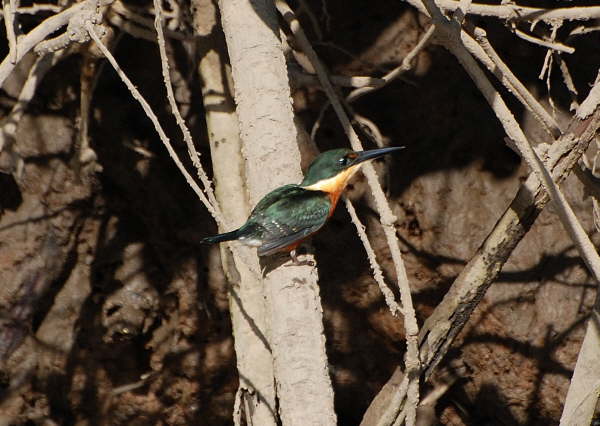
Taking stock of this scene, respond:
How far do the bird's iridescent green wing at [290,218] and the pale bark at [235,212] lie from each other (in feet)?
0.93

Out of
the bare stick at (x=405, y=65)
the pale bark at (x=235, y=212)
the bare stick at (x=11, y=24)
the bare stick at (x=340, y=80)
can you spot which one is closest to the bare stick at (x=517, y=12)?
the bare stick at (x=405, y=65)

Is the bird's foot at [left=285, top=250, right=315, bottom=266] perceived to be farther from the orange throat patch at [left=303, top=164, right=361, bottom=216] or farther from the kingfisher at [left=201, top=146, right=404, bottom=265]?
the orange throat patch at [left=303, top=164, right=361, bottom=216]

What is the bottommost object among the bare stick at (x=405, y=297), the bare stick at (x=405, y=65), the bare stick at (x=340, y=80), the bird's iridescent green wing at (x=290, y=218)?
the bare stick at (x=405, y=297)

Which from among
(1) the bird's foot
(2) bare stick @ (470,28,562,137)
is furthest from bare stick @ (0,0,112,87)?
(2) bare stick @ (470,28,562,137)

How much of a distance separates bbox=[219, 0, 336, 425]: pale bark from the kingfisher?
0.20 feet

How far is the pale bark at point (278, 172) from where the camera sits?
2328mm

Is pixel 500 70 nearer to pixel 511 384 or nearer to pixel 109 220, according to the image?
pixel 511 384

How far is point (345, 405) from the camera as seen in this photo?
3932mm

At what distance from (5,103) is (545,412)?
274 cm

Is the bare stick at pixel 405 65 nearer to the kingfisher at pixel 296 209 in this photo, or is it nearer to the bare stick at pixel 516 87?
the bare stick at pixel 516 87

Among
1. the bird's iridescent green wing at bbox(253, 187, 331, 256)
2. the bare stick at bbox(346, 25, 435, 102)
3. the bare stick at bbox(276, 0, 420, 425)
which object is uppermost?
the bare stick at bbox(346, 25, 435, 102)

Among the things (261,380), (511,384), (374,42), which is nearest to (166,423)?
(261,380)

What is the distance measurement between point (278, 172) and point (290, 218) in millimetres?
195

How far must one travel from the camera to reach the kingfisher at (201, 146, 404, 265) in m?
2.68
